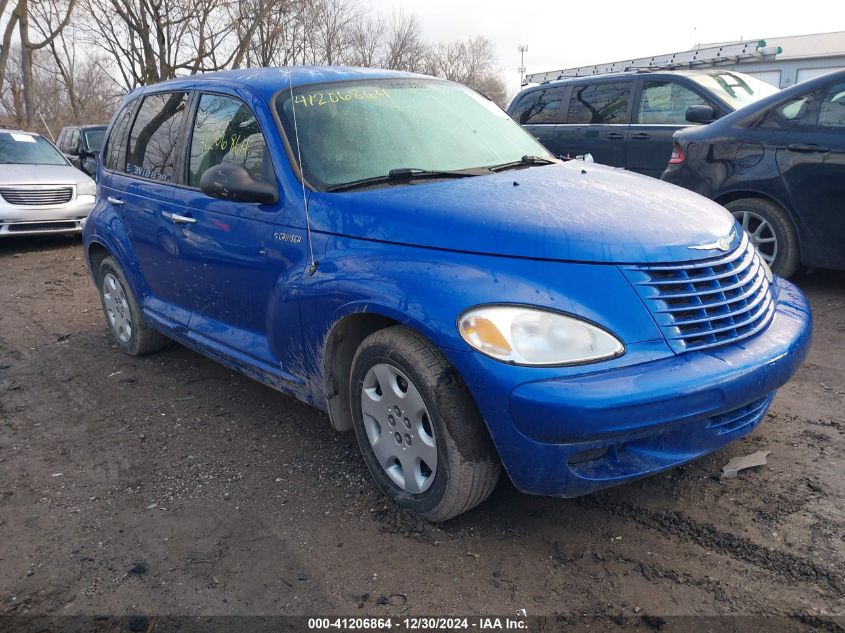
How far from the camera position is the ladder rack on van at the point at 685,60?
477 inches

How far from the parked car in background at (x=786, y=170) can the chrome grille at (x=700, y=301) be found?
292 cm

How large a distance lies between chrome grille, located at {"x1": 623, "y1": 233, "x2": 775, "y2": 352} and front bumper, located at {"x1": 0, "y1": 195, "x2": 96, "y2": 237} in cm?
858

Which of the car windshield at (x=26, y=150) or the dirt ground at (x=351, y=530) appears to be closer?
the dirt ground at (x=351, y=530)

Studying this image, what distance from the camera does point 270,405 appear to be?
13.5 feet

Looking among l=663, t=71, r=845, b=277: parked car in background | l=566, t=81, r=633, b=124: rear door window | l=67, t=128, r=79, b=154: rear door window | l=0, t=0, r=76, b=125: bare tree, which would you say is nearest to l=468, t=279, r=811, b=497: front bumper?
l=663, t=71, r=845, b=277: parked car in background

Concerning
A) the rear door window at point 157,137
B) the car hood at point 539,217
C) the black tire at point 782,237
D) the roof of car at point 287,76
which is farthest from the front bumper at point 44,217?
the black tire at point 782,237

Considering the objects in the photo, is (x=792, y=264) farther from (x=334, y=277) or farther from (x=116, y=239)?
(x=116, y=239)

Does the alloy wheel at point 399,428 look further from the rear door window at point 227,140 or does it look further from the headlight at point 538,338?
the rear door window at point 227,140

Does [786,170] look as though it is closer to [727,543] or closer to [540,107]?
[727,543]

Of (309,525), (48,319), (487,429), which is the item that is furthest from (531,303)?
(48,319)

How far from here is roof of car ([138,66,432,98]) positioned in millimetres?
3580

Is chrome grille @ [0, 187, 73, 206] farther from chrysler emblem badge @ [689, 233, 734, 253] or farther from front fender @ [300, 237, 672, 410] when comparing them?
chrysler emblem badge @ [689, 233, 734, 253]

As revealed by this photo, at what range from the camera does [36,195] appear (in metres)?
9.59

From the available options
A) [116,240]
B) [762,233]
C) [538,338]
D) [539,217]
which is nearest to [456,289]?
[538,338]
